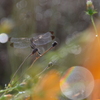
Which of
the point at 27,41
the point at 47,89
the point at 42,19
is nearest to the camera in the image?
the point at 47,89

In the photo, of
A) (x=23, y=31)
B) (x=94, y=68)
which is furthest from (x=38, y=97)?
(x=23, y=31)

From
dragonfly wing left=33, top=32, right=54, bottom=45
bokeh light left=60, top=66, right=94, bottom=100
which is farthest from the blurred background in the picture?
bokeh light left=60, top=66, right=94, bottom=100

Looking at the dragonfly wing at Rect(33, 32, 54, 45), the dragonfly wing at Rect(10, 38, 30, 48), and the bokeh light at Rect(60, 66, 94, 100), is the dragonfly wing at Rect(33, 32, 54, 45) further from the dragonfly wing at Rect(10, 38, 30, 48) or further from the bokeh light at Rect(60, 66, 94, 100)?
the bokeh light at Rect(60, 66, 94, 100)

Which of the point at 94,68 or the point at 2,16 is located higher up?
the point at 2,16

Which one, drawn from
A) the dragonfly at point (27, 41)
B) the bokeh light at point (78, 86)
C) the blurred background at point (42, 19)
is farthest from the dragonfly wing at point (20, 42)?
the blurred background at point (42, 19)

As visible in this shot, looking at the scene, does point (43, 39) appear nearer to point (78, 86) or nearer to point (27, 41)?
point (27, 41)

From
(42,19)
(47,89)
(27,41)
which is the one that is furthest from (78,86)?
(42,19)

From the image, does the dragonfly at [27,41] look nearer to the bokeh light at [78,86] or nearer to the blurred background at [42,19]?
the bokeh light at [78,86]

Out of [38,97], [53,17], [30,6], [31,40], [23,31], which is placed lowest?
[38,97]

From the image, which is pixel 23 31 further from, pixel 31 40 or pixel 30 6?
pixel 31 40
